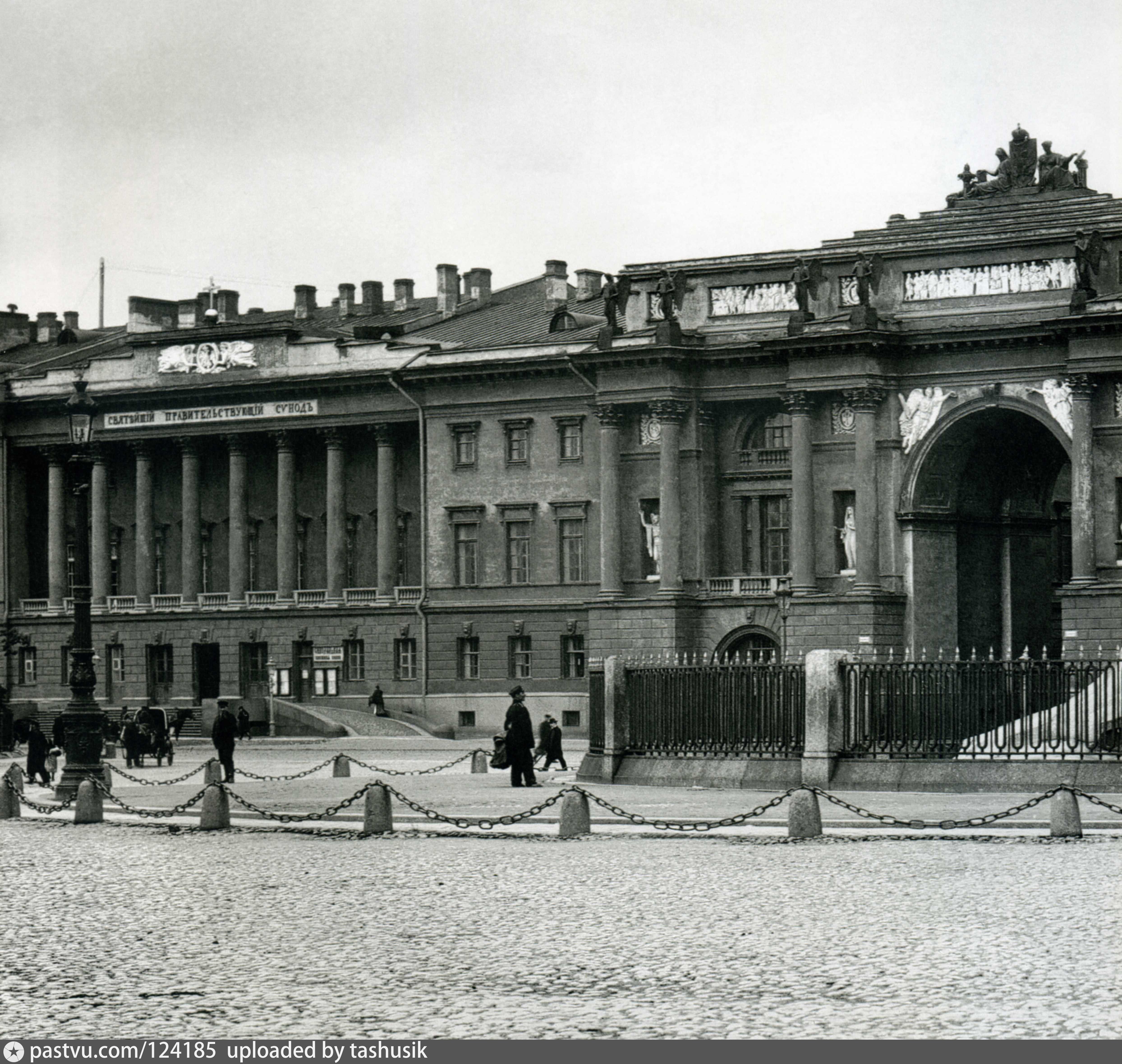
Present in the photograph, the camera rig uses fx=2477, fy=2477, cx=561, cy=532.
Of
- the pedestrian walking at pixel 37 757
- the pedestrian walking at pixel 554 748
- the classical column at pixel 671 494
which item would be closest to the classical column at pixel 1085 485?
the classical column at pixel 671 494

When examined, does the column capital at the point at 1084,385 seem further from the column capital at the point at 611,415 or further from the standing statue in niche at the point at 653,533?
the column capital at the point at 611,415

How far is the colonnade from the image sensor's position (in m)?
87.4

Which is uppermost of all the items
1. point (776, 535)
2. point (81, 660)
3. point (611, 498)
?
point (611, 498)

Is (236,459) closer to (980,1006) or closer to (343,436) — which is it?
(343,436)

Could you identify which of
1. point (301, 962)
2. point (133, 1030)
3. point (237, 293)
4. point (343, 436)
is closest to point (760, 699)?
point (301, 962)

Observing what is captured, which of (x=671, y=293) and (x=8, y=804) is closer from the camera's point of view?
(x=8, y=804)

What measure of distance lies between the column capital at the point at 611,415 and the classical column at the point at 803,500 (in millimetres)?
6107

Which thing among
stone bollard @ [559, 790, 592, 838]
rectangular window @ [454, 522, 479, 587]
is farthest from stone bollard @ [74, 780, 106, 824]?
rectangular window @ [454, 522, 479, 587]

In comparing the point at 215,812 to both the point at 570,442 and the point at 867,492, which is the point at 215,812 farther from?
the point at 570,442

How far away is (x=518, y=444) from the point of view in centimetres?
8406

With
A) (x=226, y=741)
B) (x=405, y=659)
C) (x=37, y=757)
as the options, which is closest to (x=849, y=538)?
(x=405, y=659)

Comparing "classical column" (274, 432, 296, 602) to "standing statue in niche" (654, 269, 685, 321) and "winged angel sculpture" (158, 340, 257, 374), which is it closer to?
"winged angel sculpture" (158, 340, 257, 374)

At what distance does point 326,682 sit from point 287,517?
6.29 metres

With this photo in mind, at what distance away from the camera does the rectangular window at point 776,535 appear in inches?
3076
